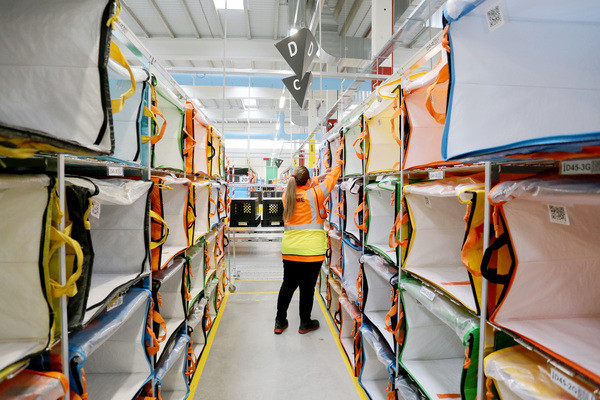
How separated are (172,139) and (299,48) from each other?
149cm

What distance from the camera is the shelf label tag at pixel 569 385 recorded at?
2.21 ft

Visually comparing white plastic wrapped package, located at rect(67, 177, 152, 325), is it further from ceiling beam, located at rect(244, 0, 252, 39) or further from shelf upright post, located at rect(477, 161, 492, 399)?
ceiling beam, located at rect(244, 0, 252, 39)

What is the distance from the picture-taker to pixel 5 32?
0.75 meters

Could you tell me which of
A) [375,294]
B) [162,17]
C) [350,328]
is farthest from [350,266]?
[162,17]

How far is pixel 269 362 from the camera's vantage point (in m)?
2.80

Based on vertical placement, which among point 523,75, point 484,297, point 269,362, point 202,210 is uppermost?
point 523,75

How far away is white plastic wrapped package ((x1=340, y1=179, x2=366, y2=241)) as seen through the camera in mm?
2322

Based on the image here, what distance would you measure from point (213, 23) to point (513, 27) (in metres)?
6.09

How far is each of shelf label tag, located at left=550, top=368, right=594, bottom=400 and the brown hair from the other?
233cm

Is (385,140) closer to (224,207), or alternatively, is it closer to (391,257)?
(391,257)

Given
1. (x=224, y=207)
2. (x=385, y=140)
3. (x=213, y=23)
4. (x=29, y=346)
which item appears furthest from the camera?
(x=213, y=23)

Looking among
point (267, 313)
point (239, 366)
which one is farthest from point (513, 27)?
point (267, 313)

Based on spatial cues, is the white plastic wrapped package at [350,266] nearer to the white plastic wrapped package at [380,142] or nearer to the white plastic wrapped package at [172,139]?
the white plastic wrapped package at [380,142]

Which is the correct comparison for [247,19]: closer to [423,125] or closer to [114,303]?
[423,125]
